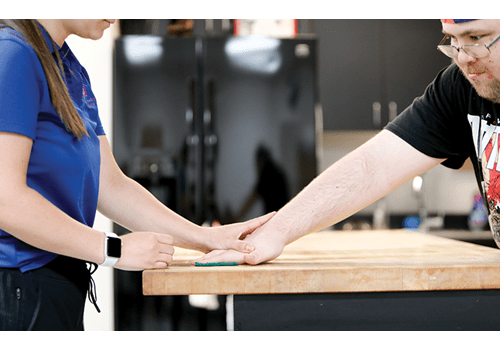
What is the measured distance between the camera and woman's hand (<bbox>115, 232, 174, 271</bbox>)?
74 centimetres

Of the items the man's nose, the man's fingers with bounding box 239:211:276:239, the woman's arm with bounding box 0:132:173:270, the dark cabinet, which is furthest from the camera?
the dark cabinet

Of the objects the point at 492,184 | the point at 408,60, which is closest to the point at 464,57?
the point at 492,184

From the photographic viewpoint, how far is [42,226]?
665mm

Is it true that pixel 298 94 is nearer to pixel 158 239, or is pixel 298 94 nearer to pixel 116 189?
pixel 116 189

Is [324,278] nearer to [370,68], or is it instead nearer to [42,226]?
[42,226]

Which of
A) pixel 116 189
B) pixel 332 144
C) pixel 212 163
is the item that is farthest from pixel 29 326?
pixel 332 144

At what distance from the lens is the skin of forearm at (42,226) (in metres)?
0.65

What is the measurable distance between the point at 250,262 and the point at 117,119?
5.93 feet

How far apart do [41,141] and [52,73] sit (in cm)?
12

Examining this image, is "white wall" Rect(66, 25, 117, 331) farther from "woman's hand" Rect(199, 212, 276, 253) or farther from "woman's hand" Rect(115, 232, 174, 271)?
"woman's hand" Rect(115, 232, 174, 271)

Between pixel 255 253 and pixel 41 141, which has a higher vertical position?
pixel 41 141

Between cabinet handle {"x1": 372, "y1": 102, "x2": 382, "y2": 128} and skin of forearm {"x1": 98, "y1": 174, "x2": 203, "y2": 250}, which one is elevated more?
cabinet handle {"x1": 372, "y1": 102, "x2": 382, "y2": 128}

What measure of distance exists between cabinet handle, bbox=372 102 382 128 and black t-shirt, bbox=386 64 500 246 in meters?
1.78

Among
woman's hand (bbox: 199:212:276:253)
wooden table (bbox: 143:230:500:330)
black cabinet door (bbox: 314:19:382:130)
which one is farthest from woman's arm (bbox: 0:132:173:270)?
black cabinet door (bbox: 314:19:382:130)
